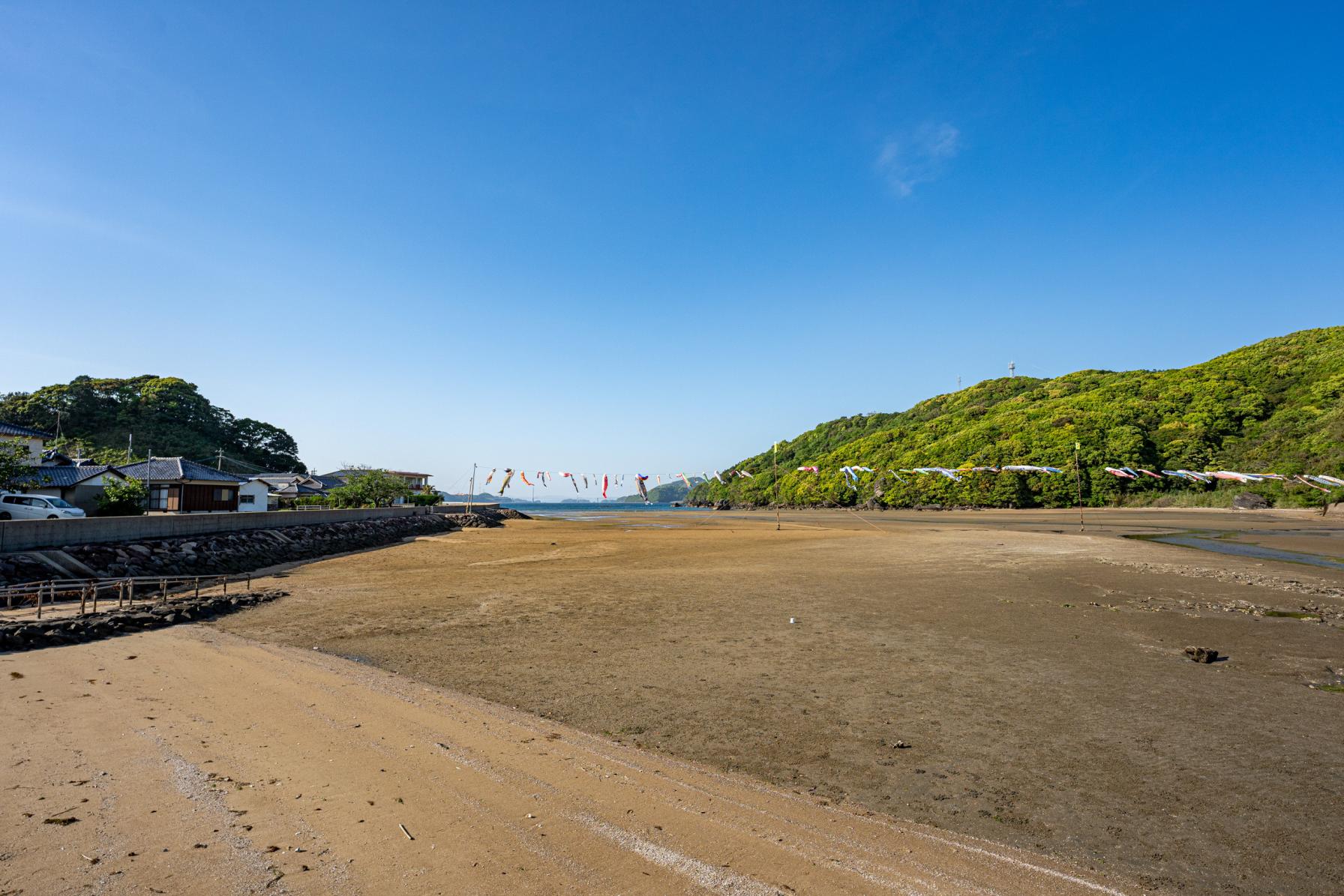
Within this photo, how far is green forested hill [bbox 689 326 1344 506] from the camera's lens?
188 ft

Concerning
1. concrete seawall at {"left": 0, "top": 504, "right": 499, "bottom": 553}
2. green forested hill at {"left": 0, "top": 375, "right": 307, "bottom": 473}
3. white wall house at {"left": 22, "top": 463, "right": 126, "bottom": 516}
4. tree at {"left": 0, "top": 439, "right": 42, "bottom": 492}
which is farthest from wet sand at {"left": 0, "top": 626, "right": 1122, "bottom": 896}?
green forested hill at {"left": 0, "top": 375, "right": 307, "bottom": 473}

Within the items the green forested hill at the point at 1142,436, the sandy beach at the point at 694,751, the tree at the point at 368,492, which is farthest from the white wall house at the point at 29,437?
the green forested hill at the point at 1142,436

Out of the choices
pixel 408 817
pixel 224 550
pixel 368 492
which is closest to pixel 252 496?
pixel 368 492

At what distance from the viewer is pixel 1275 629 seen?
1034 centimetres

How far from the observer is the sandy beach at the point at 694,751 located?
392cm

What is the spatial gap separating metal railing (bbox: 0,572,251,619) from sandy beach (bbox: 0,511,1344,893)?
13.1 ft

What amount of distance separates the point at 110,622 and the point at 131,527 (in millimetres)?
15738

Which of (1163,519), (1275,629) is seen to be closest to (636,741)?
(1275,629)

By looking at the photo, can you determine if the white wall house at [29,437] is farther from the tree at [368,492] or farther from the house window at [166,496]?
the tree at [368,492]

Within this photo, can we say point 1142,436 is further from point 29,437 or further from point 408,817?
point 29,437

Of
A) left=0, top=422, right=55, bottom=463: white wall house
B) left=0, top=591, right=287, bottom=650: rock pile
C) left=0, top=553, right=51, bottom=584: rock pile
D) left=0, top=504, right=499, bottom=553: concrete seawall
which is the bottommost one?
left=0, top=591, right=287, bottom=650: rock pile

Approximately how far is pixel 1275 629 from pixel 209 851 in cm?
Answer: 1564

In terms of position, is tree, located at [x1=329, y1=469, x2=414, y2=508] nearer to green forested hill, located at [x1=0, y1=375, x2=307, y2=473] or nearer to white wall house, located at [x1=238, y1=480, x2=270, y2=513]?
white wall house, located at [x1=238, y1=480, x2=270, y2=513]

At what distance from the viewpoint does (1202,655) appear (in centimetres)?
869
